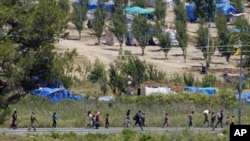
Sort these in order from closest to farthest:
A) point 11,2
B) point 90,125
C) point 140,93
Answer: point 11,2 → point 90,125 → point 140,93

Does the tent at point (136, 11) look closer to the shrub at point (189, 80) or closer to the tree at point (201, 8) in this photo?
the tree at point (201, 8)

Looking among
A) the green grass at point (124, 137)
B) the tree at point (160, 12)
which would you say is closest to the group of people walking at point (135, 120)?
the green grass at point (124, 137)

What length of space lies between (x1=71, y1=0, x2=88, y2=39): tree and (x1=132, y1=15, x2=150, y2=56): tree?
152 inches

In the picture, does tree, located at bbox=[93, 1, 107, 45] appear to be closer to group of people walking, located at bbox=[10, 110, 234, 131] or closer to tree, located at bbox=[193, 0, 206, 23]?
tree, located at bbox=[193, 0, 206, 23]

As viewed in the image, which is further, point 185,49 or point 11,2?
point 185,49

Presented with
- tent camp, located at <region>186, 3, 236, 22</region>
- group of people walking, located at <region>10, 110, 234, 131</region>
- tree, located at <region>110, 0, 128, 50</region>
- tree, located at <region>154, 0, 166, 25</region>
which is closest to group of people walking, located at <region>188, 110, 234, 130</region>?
group of people walking, located at <region>10, 110, 234, 131</region>

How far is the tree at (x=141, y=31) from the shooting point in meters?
58.8

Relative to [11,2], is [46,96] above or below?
below

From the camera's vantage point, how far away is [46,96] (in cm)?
4422

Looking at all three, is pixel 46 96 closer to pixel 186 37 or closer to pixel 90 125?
pixel 90 125

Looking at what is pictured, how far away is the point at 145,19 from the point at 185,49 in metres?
4.16

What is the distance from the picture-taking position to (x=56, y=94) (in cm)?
4503

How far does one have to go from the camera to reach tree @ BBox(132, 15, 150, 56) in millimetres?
58781

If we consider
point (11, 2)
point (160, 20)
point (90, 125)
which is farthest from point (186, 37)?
point (11, 2)
